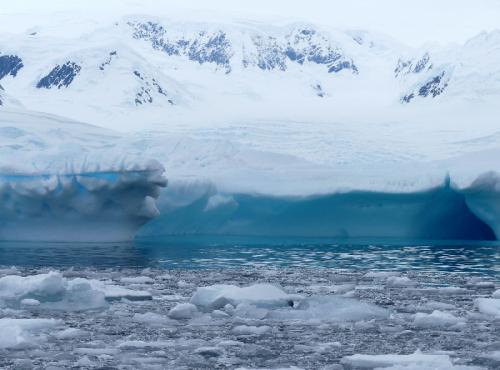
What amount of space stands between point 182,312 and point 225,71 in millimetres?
104378

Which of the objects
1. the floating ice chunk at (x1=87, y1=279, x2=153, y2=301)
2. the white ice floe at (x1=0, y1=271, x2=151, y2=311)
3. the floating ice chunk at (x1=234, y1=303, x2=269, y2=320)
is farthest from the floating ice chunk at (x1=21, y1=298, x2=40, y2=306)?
the floating ice chunk at (x1=234, y1=303, x2=269, y2=320)

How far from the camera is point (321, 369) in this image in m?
7.33

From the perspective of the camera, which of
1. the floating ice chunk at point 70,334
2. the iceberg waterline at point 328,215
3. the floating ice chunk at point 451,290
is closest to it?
the floating ice chunk at point 70,334

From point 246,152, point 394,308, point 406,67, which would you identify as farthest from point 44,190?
point 406,67

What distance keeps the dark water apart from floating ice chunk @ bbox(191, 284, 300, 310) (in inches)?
215

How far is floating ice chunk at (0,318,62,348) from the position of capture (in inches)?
322

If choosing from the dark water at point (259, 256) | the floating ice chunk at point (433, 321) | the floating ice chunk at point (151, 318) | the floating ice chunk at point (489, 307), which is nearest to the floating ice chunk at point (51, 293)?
the floating ice chunk at point (151, 318)

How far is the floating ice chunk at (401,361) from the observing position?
23.6ft

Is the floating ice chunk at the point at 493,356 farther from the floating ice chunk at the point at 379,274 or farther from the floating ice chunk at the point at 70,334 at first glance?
the floating ice chunk at the point at 379,274

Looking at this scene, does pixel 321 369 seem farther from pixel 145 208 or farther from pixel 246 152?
pixel 246 152

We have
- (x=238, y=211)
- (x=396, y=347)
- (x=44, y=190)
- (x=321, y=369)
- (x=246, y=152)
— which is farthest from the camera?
(x=246, y=152)

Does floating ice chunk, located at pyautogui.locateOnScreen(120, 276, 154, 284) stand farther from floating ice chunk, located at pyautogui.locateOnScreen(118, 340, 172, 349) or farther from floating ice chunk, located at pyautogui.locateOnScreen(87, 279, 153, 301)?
floating ice chunk, located at pyautogui.locateOnScreen(118, 340, 172, 349)

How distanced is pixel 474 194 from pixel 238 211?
7601mm

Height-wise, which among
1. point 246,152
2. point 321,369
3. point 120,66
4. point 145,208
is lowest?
point 321,369
